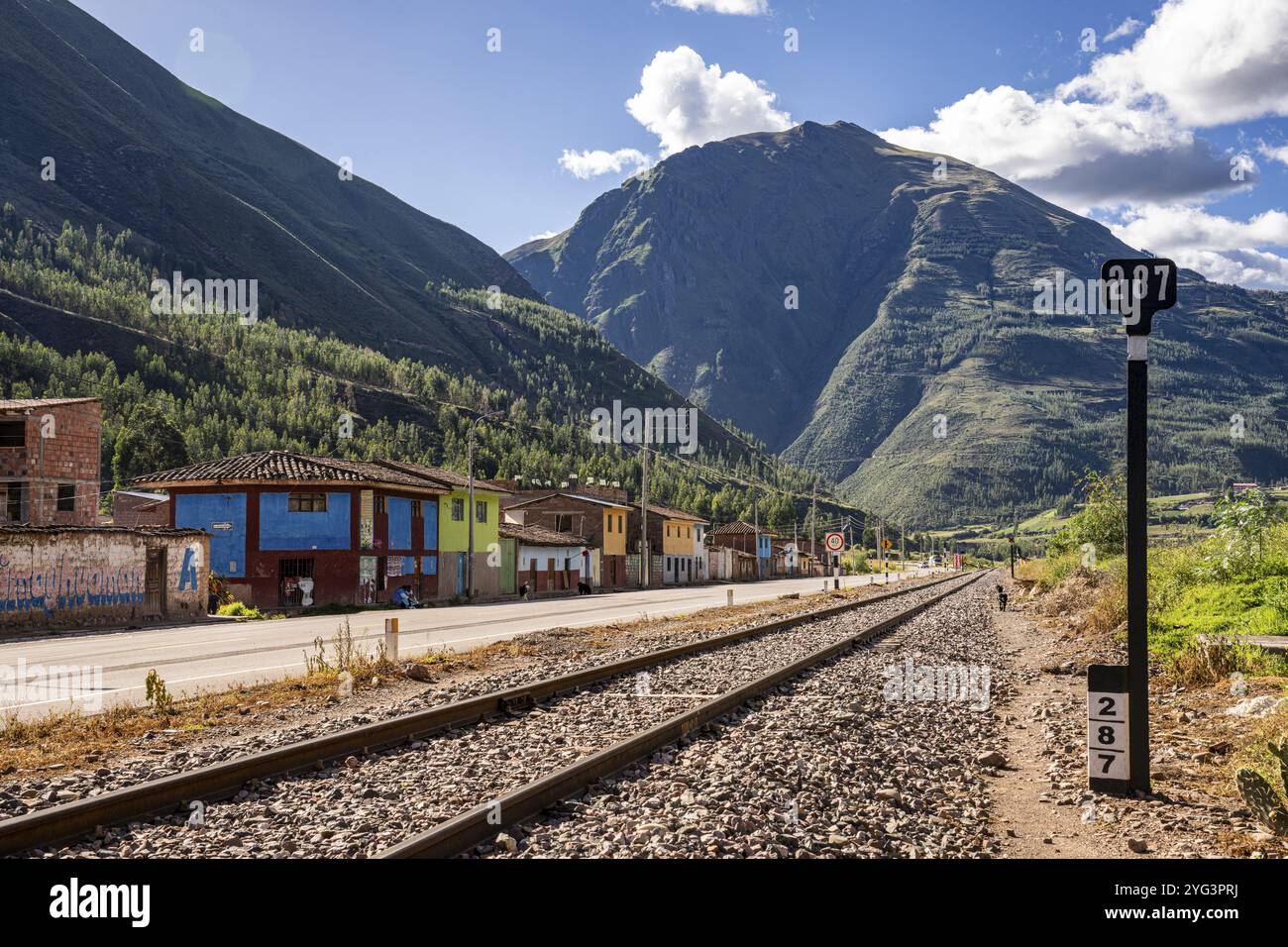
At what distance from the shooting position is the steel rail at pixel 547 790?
6.40 metres

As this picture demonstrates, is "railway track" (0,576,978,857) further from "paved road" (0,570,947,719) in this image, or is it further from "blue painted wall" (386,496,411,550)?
"blue painted wall" (386,496,411,550)

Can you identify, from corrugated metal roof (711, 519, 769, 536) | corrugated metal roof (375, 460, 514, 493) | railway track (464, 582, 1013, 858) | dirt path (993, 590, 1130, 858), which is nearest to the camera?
railway track (464, 582, 1013, 858)

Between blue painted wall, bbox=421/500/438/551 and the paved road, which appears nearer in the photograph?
the paved road

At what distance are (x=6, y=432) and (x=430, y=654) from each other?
3817 cm

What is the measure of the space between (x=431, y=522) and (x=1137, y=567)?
168ft

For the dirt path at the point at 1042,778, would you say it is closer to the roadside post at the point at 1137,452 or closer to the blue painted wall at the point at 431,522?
the roadside post at the point at 1137,452

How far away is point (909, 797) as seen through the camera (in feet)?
27.5

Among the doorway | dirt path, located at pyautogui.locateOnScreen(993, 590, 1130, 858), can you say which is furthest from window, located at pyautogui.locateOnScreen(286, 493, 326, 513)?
dirt path, located at pyautogui.locateOnScreen(993, 590, 1130, 858)

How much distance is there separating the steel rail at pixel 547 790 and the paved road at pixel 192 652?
7836mm

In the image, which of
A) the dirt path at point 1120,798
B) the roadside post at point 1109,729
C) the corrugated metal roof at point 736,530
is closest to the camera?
the dirt path at point 1120,798

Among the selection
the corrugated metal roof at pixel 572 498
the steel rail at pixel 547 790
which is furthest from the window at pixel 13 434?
the steel rail at pixel 547 790

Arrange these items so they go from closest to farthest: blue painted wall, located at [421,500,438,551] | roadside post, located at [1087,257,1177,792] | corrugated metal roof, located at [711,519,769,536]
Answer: roadside post, located at [1087,257,1177,792], blue painted wall, located at [421,500,438,551], corrugated metal roof, located at [711,519,769,536]

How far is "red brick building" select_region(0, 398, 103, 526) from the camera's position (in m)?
48.0
